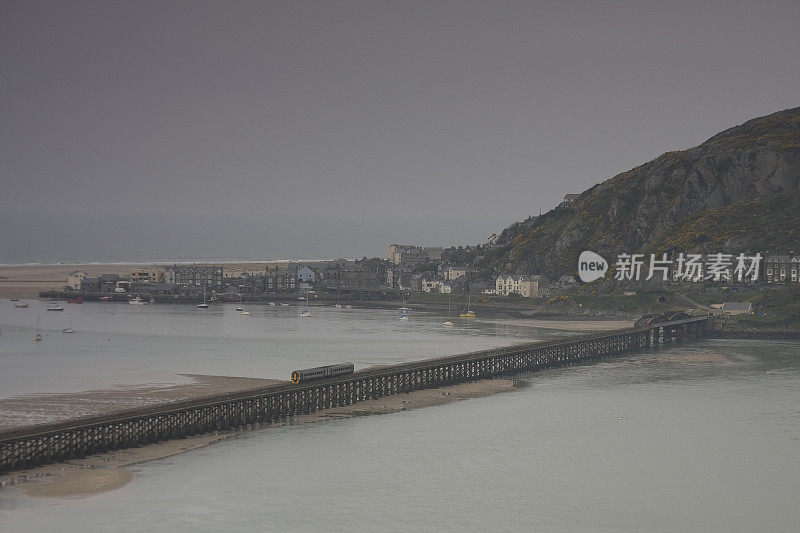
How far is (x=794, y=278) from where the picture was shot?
143 meters

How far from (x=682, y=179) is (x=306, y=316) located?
84716 mm

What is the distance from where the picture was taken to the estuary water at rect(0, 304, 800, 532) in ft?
132

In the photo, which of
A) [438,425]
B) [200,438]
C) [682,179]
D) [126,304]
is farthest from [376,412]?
[682,179]

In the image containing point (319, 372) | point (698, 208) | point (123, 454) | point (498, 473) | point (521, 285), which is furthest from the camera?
point (698, 208)

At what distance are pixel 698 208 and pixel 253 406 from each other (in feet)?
461

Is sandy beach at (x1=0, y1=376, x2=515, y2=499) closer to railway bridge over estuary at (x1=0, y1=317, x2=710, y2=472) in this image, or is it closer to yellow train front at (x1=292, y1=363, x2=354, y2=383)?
railway bridge over estuary at (x1=0, y1=317, x2=710, y2=472)

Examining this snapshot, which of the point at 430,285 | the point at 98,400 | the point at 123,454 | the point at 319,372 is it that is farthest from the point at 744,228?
the point at 123,454

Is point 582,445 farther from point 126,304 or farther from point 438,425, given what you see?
point 126,304

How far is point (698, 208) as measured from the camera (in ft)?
593

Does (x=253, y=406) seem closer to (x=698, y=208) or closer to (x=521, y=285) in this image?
(x=521, y=285)

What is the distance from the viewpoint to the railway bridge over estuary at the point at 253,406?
4681 cm

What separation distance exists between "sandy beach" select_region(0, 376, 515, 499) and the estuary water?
41.3 inches

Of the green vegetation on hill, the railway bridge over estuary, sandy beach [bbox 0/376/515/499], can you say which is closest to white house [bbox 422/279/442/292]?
the green vegetation on hill

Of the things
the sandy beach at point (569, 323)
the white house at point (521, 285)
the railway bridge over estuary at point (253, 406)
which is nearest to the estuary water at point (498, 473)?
the railway bridge over estuary at point (253, 406)
